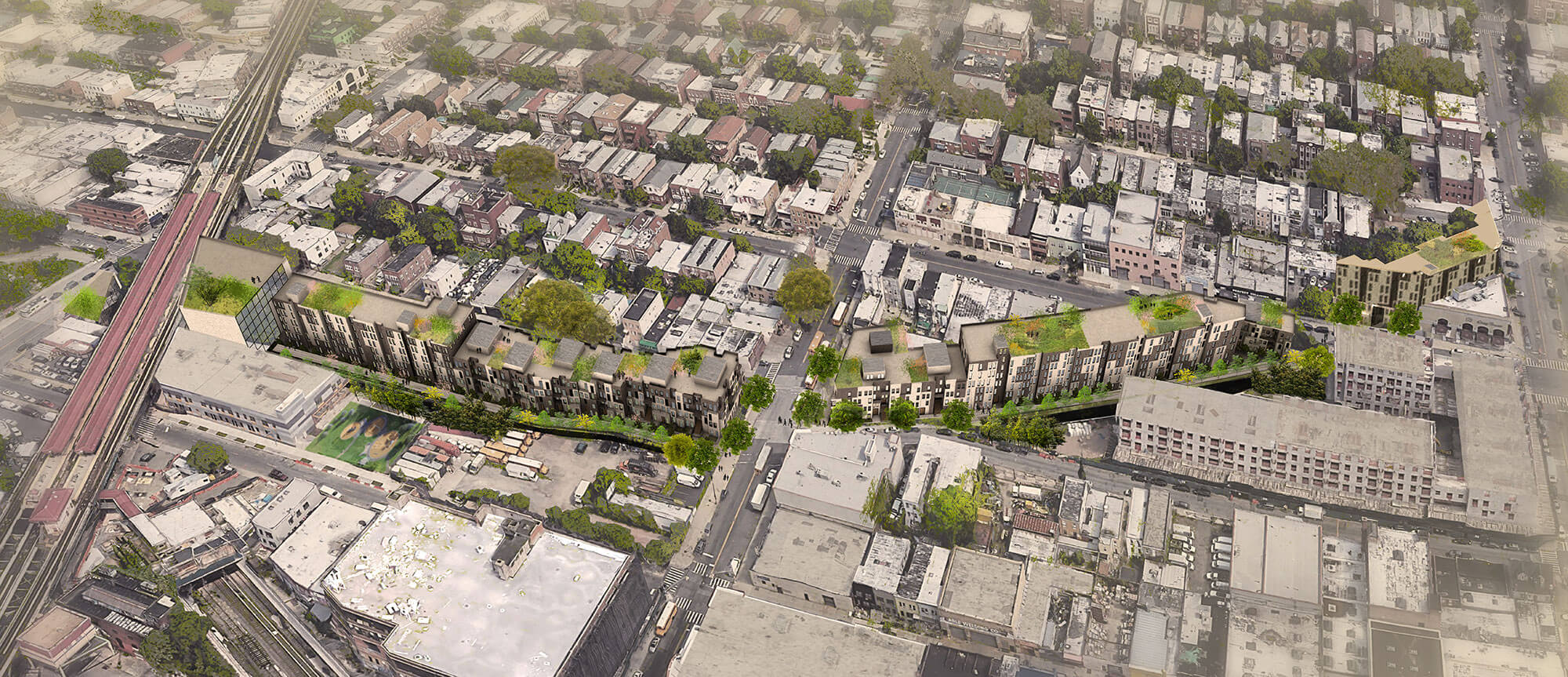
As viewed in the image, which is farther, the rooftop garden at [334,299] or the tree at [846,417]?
the rooftop garden at [334,299]

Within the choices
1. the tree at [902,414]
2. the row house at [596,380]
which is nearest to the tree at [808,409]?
the row house at [596,380]

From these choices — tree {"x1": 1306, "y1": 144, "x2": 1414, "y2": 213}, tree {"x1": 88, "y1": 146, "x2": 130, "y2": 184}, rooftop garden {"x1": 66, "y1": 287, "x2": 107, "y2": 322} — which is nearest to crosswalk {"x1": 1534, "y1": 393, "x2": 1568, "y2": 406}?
tree {"x1": 1306, "y1": 144, "x2": 1414, "y2": 213}

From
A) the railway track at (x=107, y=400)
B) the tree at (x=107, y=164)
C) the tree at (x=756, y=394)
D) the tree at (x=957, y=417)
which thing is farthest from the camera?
the tree at (x=107, y=164)

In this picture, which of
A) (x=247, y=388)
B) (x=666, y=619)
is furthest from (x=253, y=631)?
(x=666, y=619)

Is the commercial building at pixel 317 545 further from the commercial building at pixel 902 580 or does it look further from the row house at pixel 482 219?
the row house at pixel 482 219

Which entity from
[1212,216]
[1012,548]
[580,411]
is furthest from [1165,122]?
[580,411]

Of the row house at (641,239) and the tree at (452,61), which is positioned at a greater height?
the row house at (641,239)
